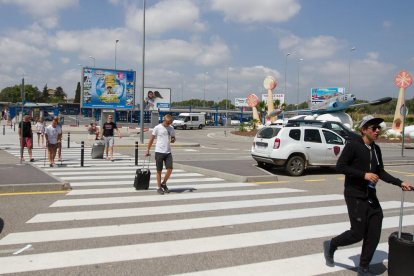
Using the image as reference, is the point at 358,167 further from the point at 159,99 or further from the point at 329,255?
the point at 159,99

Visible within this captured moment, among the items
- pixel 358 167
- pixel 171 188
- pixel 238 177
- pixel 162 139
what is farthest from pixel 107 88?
pixel 358 167

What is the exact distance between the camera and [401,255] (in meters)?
4.30

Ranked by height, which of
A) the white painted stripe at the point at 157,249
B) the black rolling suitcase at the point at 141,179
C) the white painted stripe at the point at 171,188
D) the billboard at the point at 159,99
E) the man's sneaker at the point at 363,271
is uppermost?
the billboard at the point at 159,99

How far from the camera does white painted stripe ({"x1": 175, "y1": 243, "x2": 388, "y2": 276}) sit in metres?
4.81

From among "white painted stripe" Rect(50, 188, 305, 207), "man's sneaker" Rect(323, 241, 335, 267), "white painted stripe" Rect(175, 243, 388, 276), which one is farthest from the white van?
"man's sneaker" Rect(323, 241, 335, 267)

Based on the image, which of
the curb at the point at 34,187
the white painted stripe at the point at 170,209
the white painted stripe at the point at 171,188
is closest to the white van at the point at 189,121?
the white painted stripe at the point at 171,188

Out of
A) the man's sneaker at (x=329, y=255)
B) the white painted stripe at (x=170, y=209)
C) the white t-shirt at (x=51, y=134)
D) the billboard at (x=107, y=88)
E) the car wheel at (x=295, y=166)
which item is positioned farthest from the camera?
the billboard at (x=107, y=88)

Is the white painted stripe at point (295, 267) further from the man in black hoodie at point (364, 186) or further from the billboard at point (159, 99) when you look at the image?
the billboard at point (159, 99)

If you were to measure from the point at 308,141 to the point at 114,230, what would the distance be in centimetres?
887

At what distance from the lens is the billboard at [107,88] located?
36562 mm

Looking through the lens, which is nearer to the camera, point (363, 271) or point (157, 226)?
point (363, 271)

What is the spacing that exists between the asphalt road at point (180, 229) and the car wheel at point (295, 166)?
7.66 feet

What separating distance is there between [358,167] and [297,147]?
29.9 ft

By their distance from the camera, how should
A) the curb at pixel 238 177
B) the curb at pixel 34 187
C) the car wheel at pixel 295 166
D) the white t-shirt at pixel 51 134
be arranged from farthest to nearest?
the white t-shirt at pixel 51 134, the car wheel at pixel 295 166, the curb at pixel 238 177, the curb at pixel 34 187
